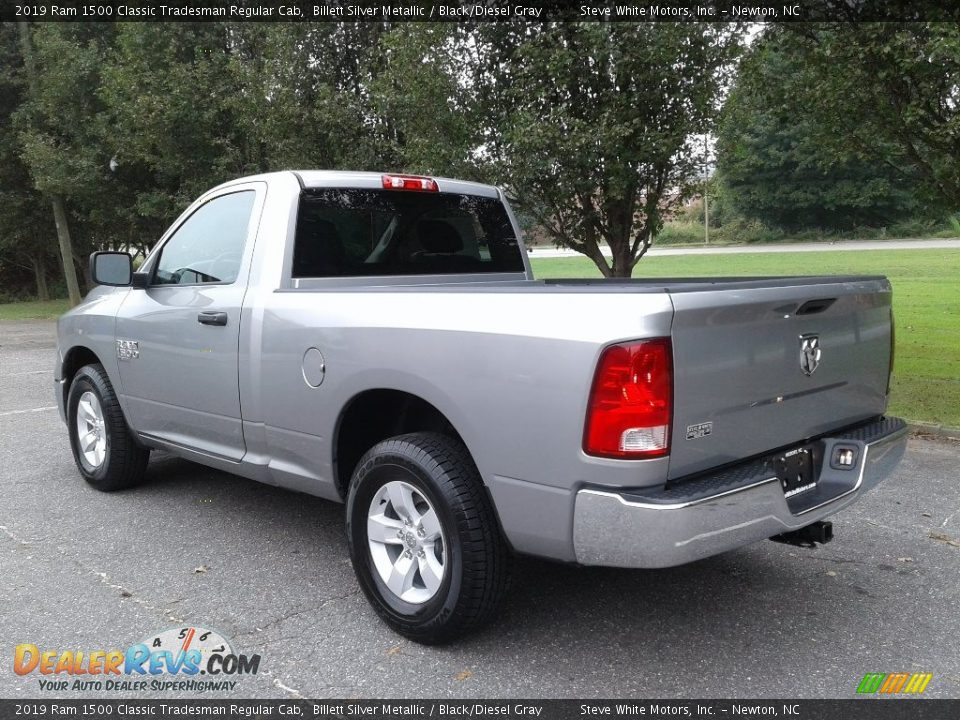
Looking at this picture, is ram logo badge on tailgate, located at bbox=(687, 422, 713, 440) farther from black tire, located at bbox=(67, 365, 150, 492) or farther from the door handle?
black tire, located at bbox=(67, 365, 150, 492)

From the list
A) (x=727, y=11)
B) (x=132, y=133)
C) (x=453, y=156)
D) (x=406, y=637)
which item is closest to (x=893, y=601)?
(x=406, y=637)

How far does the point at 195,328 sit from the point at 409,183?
1.35m

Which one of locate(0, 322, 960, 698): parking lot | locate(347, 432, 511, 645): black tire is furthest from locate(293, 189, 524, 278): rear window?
locate(0, 322, 960, 698): parking lot

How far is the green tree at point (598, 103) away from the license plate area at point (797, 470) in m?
5.50

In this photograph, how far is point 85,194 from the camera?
63.1 ft

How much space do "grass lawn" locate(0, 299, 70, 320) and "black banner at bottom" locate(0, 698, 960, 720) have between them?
22.3 m

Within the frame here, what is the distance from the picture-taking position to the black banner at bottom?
9.09 feet

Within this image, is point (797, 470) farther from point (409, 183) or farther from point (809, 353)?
point (409, 183)

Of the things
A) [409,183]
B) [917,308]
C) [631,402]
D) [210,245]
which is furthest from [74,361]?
[917,308]

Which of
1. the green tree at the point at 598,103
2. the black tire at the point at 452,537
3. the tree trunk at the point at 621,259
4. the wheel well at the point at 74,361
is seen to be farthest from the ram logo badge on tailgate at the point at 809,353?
the tree trunk at the point at 621,259

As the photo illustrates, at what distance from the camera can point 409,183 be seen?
14.5 feet

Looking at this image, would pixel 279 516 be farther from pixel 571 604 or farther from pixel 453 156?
pixel 453 156

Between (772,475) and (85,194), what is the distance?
1971 cm

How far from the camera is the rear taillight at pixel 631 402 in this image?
8.49 ft
